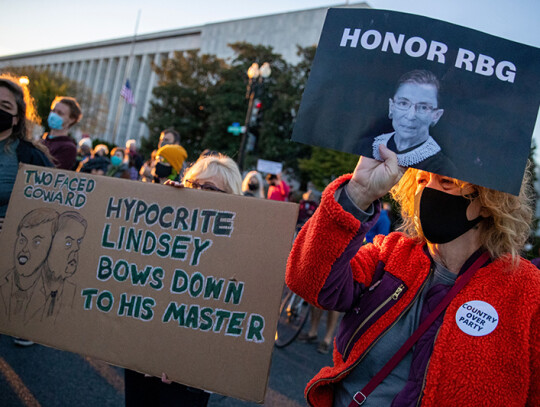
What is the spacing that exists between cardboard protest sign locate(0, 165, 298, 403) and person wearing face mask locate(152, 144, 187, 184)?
1.90 metres

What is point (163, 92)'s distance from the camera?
2945 cm

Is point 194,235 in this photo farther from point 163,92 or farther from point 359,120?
point 163,92

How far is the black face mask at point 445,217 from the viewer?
144 cm

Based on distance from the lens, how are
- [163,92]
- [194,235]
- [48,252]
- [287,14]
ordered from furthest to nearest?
[287,14] < [163,92] < [48,252] < [194,235]

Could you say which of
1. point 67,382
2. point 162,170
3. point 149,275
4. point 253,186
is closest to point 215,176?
point 149,275

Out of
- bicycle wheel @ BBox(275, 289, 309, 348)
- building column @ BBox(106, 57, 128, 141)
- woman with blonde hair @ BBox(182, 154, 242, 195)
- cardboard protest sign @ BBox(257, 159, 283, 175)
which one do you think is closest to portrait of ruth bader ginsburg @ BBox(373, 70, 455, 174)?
woman with blonde hair @ BBox(182, 154, 242, 195)

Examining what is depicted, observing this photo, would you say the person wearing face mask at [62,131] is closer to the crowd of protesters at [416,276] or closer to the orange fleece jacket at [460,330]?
the crowd of protesters at [416,276]

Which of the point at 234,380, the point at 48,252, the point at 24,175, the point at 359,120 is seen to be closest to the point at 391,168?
the point at 359,120

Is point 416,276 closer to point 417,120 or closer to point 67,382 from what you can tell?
point 417,120

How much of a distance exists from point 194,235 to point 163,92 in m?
30.0

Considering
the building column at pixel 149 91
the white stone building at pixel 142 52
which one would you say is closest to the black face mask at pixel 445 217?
the white stone building at pixel 142 52

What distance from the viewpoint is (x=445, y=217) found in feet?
4.74

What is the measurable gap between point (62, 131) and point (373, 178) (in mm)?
3659

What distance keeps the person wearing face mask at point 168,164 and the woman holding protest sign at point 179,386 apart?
161 cm
